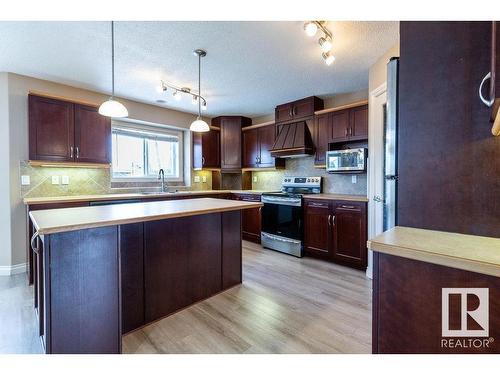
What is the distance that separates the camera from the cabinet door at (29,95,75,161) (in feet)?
10.1

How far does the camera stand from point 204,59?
2721 millimetres

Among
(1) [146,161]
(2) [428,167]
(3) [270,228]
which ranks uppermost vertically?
(1) [146,161]

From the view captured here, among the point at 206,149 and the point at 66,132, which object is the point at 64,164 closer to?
the point at 66,132

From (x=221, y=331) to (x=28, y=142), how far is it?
3317 mm

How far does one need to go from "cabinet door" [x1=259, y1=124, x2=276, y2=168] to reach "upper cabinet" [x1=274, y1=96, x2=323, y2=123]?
273mm

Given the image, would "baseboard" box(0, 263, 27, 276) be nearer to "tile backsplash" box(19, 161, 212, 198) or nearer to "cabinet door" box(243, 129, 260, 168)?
"tile backsplash" box(19, 161, 212, 198)

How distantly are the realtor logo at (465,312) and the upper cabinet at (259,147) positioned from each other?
12.5 ft

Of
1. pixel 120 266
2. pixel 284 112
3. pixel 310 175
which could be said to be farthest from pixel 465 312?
pixel 284 112

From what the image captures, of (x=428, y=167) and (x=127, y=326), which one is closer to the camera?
(x=428, y=167)

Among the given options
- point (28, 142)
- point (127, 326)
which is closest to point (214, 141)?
point (28, 142)

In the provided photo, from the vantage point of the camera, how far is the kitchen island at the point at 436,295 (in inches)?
34.6

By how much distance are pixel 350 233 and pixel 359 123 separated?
151 centimetres

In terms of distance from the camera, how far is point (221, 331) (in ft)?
6.20

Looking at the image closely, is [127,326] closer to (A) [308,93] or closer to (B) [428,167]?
(B) [428,167]
